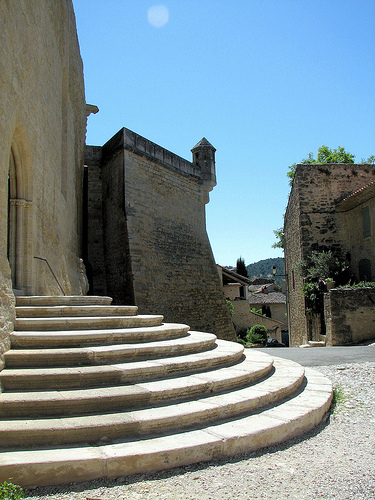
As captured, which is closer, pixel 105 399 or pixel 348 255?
pixel 105 399

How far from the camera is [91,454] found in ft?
8.11

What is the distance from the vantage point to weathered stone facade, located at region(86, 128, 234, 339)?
493 inches

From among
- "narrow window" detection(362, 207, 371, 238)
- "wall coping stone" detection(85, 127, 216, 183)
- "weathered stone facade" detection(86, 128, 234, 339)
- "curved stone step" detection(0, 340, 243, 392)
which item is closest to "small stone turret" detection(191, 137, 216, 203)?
"wall coping stone" detection(85, 127, 216, 183)

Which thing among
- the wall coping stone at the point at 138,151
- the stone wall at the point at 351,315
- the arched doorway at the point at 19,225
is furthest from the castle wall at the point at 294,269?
the arched doorway at the point at 19,225

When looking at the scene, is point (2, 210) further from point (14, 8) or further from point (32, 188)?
point (14, 8)

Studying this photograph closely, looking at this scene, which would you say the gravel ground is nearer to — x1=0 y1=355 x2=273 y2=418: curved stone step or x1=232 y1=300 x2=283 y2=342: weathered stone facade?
x1=0 y1=355 x2=273 y2=418: curved stone step

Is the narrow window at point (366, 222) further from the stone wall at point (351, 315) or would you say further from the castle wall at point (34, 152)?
the castle wall at point (34, 152)

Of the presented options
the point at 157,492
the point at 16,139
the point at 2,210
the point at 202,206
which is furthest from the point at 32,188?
the point at 202,206

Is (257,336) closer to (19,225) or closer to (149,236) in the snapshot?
(149,236)

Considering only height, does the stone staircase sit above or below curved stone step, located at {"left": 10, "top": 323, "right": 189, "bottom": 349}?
below

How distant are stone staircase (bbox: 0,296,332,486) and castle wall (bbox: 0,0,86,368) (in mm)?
568

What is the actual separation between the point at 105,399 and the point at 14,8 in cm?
497

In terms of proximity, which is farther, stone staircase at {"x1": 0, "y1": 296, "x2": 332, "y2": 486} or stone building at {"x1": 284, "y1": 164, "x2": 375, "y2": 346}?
stone building at {"x1": 284, "y1": 164, "x2": 375, "y2": 346}

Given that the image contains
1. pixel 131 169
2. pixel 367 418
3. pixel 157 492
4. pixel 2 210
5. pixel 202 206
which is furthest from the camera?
pixel 202 206
